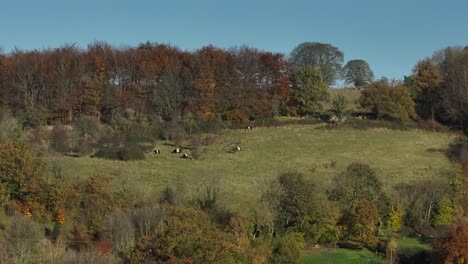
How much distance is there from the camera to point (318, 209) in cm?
3281

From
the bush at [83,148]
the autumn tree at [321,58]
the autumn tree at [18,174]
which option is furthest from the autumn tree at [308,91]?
the autumn tree at [18,174]

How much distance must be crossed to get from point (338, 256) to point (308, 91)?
3811 centimetres

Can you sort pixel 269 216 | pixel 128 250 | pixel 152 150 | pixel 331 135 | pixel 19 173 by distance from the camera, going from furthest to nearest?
pixel 331 135
pixel 152 150
pixel 19 173
pixel 269 216
pixel 128 250

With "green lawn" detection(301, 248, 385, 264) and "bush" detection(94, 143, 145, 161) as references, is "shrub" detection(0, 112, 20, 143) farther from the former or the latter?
"green lawn" detection(301, 248, 385, 264)

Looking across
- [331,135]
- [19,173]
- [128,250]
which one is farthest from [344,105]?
[128,250]

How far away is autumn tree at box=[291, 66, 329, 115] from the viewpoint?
67750mm

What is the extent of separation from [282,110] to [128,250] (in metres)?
47.4

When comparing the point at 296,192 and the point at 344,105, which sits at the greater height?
the point at 344,105

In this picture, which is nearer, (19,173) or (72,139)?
(19,173)

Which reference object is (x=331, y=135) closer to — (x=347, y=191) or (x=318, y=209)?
(x=347, y=191)

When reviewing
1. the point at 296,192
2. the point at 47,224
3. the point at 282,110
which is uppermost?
the point at 282,110

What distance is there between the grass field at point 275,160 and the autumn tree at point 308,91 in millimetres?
5018

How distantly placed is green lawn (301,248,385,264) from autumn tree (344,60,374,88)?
2777 inches

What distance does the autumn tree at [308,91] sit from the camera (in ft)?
222
